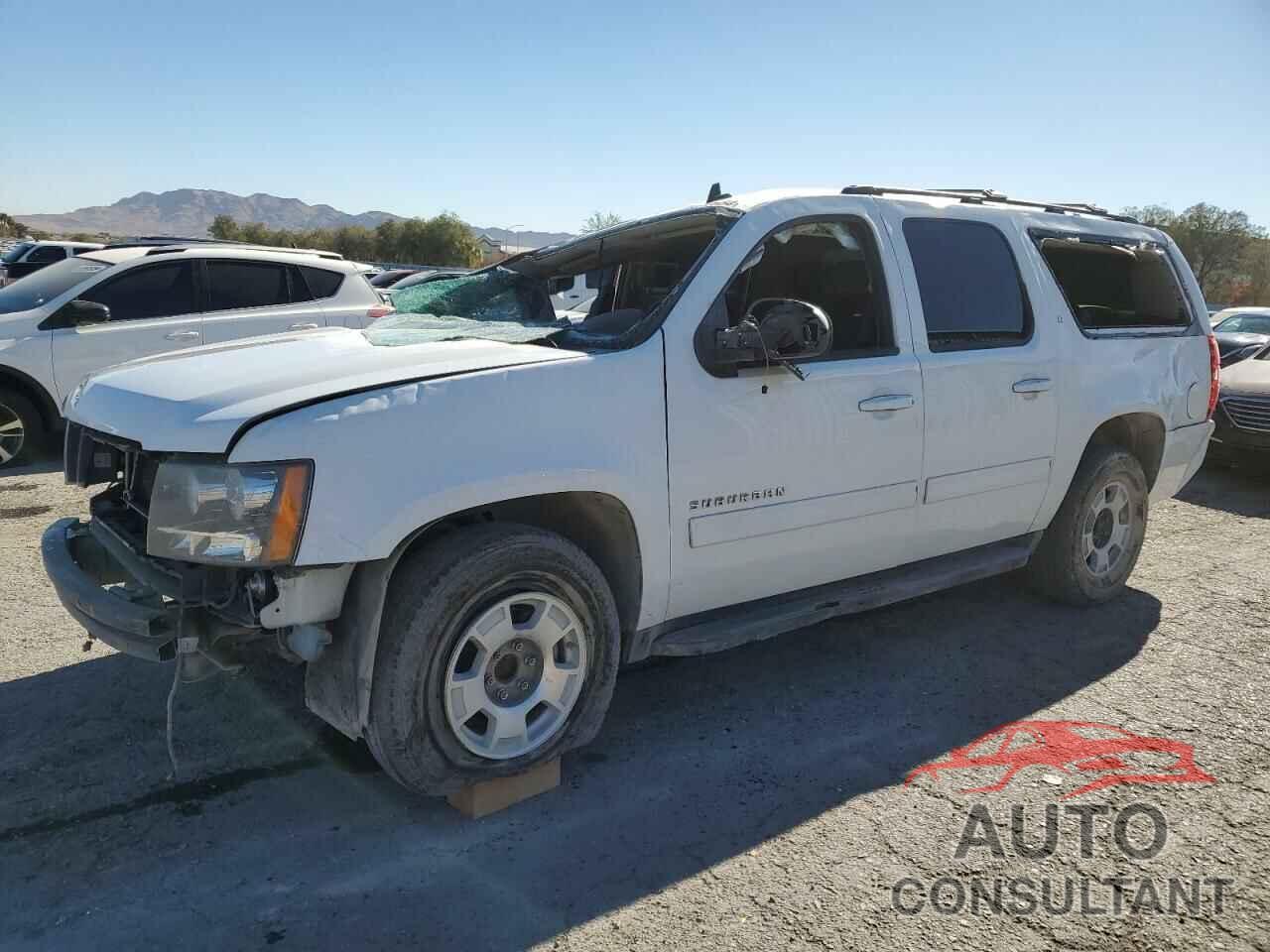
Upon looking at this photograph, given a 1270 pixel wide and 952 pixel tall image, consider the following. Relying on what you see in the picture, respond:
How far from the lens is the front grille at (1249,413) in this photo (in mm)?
8852

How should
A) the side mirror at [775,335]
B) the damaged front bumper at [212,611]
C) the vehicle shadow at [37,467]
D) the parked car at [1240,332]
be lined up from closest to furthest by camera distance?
1. the damaged front bumper at [212,611]
2. the side mirror at [775,335]
3. the vehicle shadow at [37,467]
4. the parked car at [1240,332]

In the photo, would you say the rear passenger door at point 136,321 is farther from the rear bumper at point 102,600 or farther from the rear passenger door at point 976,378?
the rear passenger door at point 976,378

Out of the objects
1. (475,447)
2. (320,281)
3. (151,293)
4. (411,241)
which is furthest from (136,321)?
(411,241)

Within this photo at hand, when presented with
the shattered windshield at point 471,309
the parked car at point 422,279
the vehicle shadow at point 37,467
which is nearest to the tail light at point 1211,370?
the shattered windshield at point 471,309

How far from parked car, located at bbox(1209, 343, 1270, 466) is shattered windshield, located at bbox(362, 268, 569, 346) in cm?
740

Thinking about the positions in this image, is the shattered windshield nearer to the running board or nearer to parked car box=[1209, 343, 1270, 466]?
the running board

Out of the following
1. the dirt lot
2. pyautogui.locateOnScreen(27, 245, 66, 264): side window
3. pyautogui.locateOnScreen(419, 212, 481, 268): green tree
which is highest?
pyautogui.locateOnScreen(419, 212, 481, 268): green tree

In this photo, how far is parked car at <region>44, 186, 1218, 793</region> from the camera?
278cm

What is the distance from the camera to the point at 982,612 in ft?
17.1

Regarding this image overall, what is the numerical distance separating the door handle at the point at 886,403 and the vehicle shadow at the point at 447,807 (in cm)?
124

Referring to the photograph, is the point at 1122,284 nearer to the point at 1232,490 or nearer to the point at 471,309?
the point at 471,309

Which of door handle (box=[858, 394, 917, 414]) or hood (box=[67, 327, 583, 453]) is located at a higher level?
hood (box=[67, 327, 583, 453])

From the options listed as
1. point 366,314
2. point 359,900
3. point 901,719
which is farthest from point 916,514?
point 366,314

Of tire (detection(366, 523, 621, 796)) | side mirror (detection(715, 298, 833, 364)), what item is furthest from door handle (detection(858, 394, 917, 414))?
tire (detection(366, 523, 621, 796))
